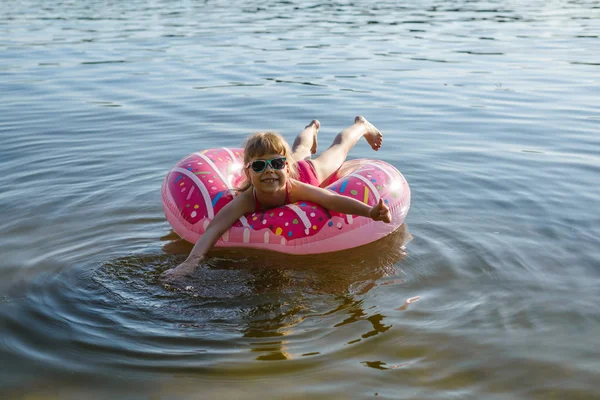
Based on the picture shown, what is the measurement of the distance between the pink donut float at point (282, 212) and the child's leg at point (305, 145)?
0.65 m

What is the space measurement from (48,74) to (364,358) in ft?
34.9

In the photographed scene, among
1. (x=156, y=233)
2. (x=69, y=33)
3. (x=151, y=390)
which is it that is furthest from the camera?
(x=69, y=33)

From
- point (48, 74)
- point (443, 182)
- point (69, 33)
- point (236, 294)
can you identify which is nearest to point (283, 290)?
point (236, 294)

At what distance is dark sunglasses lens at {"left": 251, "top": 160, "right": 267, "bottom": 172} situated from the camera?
17.3ft

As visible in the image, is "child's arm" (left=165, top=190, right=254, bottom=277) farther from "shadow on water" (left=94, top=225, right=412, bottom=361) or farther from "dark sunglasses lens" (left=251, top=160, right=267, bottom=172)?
"dark sunglasses lens" (left=251, top=160, right=267, bottom=172)

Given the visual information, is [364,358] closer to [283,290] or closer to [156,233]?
[283,290]

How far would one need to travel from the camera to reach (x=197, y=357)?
13.0 ft

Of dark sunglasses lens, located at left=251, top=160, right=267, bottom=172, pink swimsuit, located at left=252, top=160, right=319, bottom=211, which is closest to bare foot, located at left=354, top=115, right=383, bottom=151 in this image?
pink swimsuit, located at left=252, top=160, right=319, bottom=211

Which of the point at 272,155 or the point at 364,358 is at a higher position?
the point at 272,155

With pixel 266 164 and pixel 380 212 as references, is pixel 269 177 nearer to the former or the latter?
pixel 266 164

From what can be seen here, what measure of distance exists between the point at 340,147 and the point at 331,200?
1431mm

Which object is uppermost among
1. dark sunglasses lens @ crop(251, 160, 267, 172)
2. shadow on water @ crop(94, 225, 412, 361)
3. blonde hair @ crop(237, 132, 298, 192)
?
blonde hair @ crop(237, 132, 298, 192)

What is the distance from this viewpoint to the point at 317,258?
548 cm

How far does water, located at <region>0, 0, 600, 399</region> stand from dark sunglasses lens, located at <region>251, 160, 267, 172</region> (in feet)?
2.25
